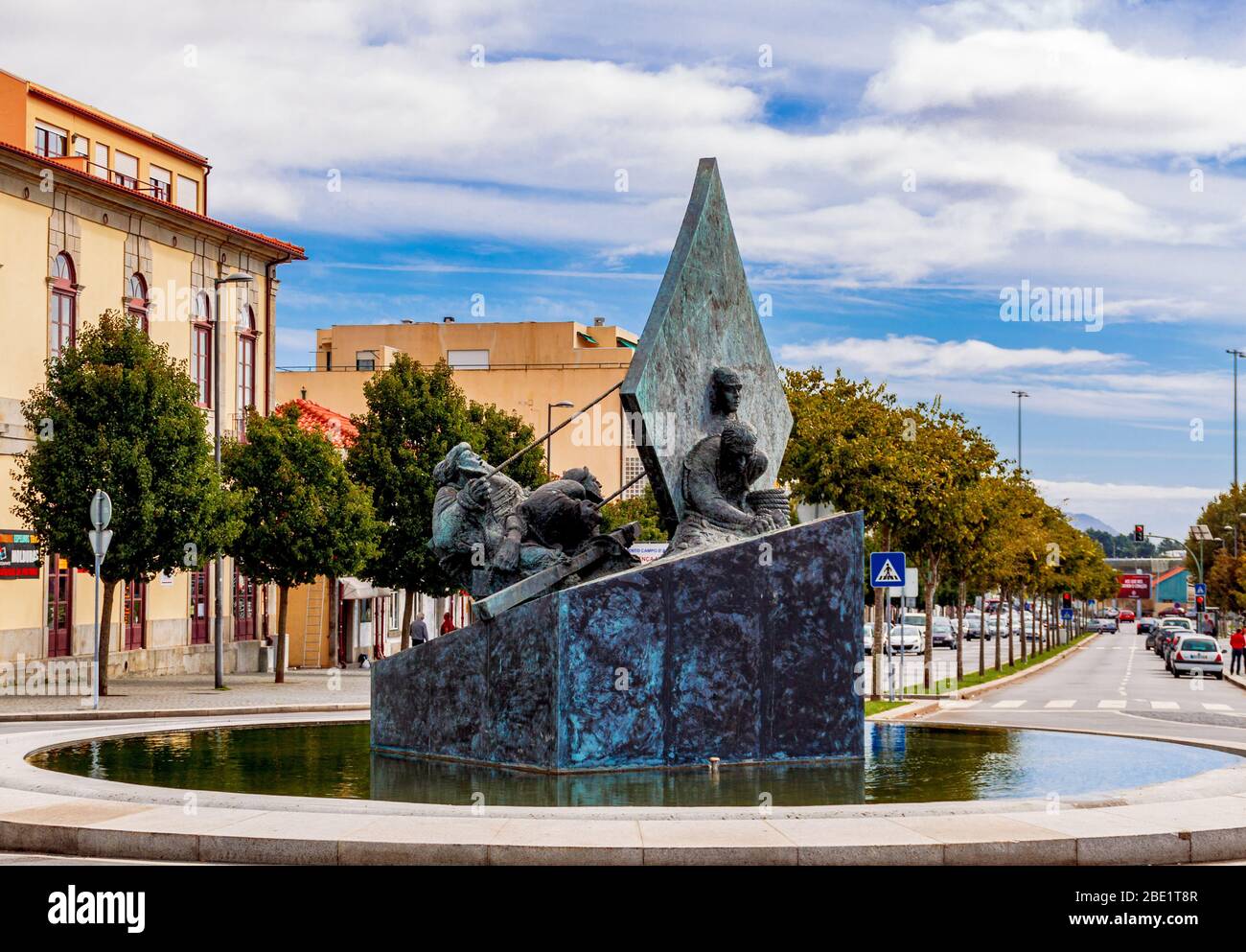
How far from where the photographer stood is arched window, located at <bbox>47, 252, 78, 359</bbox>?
3378 cm

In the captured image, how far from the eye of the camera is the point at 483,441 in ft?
140

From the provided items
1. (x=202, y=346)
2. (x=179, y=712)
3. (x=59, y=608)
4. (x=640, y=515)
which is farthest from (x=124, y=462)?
(x=640, y=515)

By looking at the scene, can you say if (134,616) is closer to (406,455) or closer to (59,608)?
(59,608)

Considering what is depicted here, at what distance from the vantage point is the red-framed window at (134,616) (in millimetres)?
36156

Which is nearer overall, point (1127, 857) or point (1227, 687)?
point (1127, 857)

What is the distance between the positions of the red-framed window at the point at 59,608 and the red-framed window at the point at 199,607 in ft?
19.0

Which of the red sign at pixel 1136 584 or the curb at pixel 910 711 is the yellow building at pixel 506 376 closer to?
the curb at pixel 910 711

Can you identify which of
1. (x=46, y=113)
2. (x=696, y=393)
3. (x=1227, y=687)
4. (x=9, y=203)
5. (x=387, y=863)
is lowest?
(x=1227, y=687)

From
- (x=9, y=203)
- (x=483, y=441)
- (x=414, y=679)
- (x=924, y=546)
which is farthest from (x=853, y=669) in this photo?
(x=483, y=441)

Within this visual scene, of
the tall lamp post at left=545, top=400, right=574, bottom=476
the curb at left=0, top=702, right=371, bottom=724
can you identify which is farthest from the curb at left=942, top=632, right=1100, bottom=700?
the curb at left=0, top=702, right=371, bottom=724

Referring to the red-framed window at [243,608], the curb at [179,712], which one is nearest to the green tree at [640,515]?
the red-framed window at [243,608]
